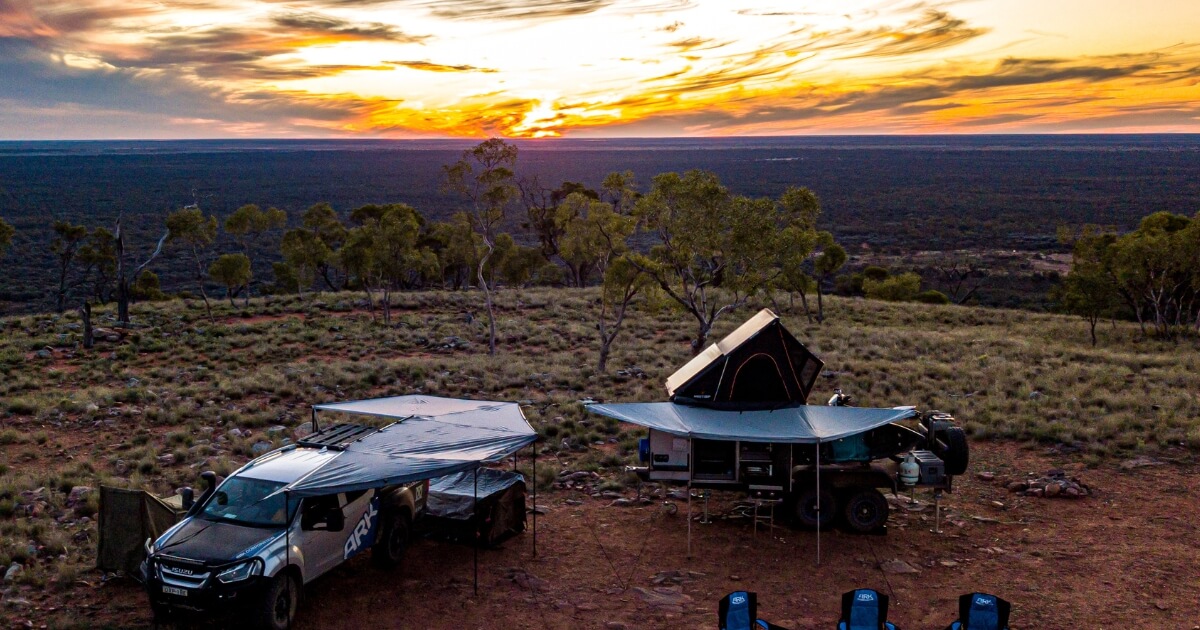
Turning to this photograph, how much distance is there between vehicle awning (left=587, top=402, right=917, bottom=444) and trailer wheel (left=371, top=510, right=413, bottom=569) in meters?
3.09

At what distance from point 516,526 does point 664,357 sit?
1671 cm

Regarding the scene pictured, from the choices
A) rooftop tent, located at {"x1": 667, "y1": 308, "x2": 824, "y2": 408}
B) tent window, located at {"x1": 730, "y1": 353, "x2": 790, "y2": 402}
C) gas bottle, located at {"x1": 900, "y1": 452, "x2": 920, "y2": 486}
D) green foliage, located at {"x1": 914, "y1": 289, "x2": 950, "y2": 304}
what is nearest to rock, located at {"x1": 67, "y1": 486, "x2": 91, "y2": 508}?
rooftop tent, located at {"x1": 667, "y1": 308, "x2": 824, "y2": 408}

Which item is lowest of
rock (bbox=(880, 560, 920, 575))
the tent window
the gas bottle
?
rock (bbox=(880, 560, 920, 575))

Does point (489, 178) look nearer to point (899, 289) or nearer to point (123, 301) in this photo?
point (123, 301)

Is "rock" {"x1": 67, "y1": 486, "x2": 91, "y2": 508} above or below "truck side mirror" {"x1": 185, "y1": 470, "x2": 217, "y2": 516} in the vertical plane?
below

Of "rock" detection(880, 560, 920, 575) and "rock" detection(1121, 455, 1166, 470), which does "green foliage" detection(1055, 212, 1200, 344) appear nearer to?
"rock" detection(1121, 455, 1166, 470)

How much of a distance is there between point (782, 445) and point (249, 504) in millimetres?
7590

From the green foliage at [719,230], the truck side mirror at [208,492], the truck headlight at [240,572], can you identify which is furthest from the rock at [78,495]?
the green foliage at [719,230]

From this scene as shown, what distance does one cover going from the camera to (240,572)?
370 inches

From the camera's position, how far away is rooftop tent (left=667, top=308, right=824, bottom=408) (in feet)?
44.7

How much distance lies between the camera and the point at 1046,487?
15.1m

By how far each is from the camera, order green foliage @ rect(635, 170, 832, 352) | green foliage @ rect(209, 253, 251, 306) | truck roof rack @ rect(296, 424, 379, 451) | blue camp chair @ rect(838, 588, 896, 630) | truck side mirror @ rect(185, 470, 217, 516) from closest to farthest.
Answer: blue camp chair @ rect(838, 588, 896, 630), truck side mirror @ rect(185, 470, 217, 516), truck roof rack @ rect(296, 424, 379, 451), green foliage @ rect(635, 170, 832, 352), green foliage @ rect(209, 253, 251, 306)

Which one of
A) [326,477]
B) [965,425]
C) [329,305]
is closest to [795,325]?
[965,425]

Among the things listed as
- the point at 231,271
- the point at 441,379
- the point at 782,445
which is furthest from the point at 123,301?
the point at 782,445
